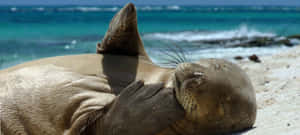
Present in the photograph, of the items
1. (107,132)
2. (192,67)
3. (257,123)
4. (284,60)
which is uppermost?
(192,67)

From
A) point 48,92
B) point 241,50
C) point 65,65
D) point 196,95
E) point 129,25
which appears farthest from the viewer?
point 241,50

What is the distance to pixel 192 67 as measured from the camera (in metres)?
2.33

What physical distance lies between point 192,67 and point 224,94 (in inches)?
10.3

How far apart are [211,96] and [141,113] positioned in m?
0.46

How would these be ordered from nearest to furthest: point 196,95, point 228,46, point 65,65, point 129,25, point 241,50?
point 196,95 → point 65,65 → point 129,25 → point 241,50 → point 228,46

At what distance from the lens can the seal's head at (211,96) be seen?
2.26m

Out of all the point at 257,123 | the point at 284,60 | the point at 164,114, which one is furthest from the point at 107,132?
the point at 284,60

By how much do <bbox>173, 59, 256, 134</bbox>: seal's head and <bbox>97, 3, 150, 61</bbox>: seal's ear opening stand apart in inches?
42.8

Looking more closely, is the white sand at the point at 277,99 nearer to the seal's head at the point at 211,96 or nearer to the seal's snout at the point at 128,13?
the seal's head at the point at 211,96

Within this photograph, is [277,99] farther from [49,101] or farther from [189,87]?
[49,101]

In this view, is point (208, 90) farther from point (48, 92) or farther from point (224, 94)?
point (48, 92)

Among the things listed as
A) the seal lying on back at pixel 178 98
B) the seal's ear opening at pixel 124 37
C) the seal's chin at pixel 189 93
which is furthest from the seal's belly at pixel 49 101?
the seal's ear opening at pixel 124 37

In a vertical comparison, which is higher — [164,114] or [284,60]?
[164,114]

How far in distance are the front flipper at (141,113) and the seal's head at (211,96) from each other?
0.08 m
